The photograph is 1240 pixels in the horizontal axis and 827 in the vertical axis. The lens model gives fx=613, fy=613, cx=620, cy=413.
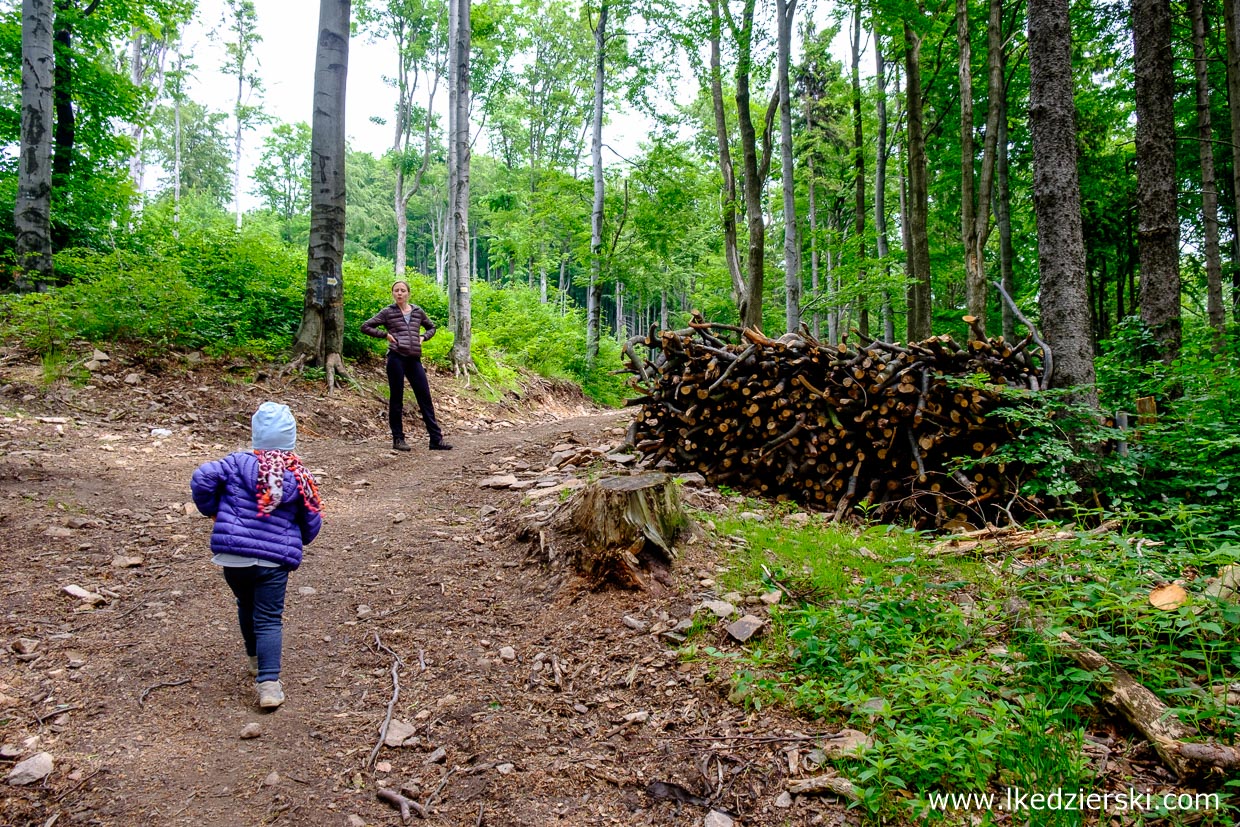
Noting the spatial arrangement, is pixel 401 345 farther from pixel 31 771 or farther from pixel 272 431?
pixel 31 771

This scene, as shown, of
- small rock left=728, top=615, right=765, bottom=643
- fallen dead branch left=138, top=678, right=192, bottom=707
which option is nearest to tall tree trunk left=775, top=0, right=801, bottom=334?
small rock left=728, top=615, right=765, bottom=643

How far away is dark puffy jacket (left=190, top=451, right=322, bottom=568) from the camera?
3164 mm

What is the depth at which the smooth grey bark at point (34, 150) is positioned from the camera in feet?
30.2

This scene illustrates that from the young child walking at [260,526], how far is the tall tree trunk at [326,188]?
23.4 feet

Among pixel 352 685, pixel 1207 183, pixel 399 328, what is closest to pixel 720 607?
pixel 352 685

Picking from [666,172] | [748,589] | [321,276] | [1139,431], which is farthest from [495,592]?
[666,172]

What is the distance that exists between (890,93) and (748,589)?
22.7 meters

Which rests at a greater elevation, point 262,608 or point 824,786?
point 262,608

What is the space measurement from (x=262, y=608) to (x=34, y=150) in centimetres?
1042

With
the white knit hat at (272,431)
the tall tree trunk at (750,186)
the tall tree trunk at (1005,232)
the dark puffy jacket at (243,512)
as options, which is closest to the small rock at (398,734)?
the dark puffy jacket at (243,512)

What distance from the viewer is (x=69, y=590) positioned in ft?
13.2

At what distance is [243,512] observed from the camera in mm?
3223

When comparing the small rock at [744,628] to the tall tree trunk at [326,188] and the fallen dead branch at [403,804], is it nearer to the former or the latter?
the fallen dead branch at [403,804]

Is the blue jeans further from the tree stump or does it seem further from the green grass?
the green grass
